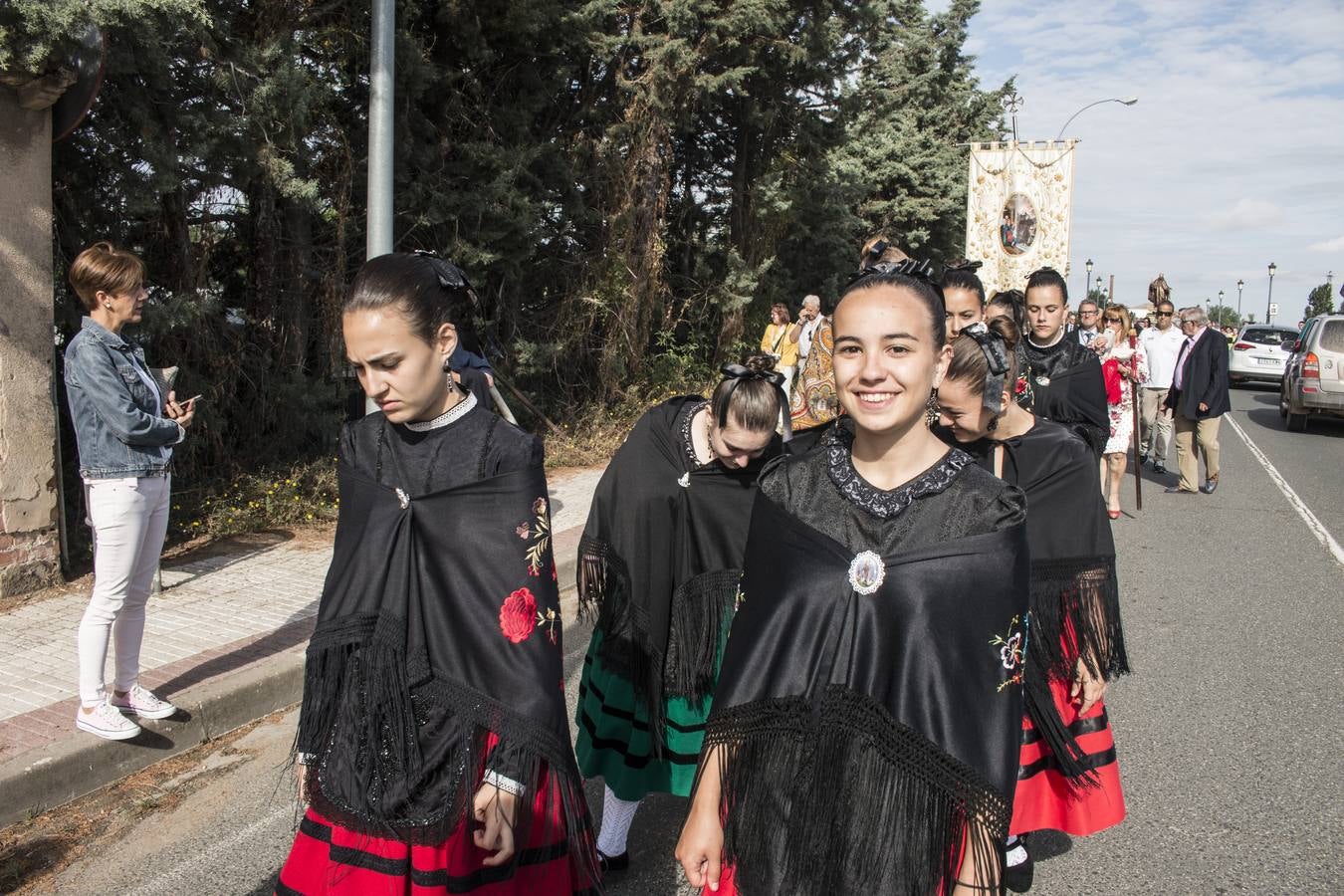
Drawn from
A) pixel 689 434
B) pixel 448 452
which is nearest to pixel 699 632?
pixel 689 434

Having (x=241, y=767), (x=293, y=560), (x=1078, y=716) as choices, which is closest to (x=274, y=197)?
(x=293, y=560)

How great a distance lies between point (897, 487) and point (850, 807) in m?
0.66

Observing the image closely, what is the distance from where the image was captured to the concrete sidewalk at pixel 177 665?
Result: 13.2ft

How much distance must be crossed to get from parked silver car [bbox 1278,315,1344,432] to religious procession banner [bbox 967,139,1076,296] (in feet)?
16.7

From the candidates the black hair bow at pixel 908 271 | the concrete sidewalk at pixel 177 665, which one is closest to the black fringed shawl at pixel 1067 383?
the concrete sidewalk at pixel 177 665

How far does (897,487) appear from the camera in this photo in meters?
2.15

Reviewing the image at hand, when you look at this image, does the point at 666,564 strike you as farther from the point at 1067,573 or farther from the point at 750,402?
the point at 1067,573

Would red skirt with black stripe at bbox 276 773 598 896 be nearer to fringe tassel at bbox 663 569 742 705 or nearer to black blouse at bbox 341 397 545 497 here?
black blouse at bbox 341 397 545 497

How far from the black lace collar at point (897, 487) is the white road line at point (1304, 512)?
7988mm

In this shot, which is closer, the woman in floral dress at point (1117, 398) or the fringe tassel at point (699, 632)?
the fringe tassel at point (699, 632)

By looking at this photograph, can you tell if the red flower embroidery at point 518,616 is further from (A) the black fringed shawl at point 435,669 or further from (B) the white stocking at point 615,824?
(B) the white stocking at point 615,824

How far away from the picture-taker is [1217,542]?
9078 millimetres

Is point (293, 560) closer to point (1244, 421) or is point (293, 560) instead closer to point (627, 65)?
point (627, 65)

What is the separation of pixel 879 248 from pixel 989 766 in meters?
2.76
